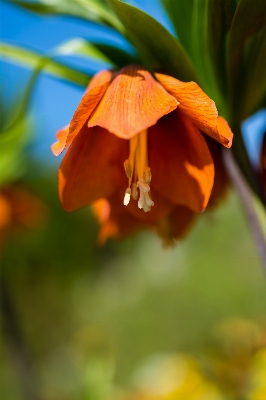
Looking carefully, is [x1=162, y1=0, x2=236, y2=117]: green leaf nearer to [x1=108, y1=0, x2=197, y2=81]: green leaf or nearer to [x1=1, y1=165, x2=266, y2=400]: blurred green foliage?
[x1=108, y1=0, x2=197, y2=81]: green leaf

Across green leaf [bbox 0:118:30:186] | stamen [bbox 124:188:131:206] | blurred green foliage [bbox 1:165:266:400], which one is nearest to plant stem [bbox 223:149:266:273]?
stamen [bbox 124:188:131:206]

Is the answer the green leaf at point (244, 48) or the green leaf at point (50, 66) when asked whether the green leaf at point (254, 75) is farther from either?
the green leaf at point (50, 66)

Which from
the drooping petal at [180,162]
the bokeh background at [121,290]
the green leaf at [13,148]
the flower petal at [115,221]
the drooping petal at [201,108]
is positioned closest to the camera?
the drooping petal at [201,108]

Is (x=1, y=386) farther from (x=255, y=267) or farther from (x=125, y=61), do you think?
(x=255, y=267)

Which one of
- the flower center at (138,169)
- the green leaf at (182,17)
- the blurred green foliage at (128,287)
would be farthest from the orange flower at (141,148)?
the blurred green foliage at (128,287)

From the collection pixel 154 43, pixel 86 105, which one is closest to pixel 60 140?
pixel 86 105

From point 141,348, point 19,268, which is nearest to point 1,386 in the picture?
Result: point 141,348

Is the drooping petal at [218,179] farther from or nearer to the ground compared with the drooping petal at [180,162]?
nearer to the ground
